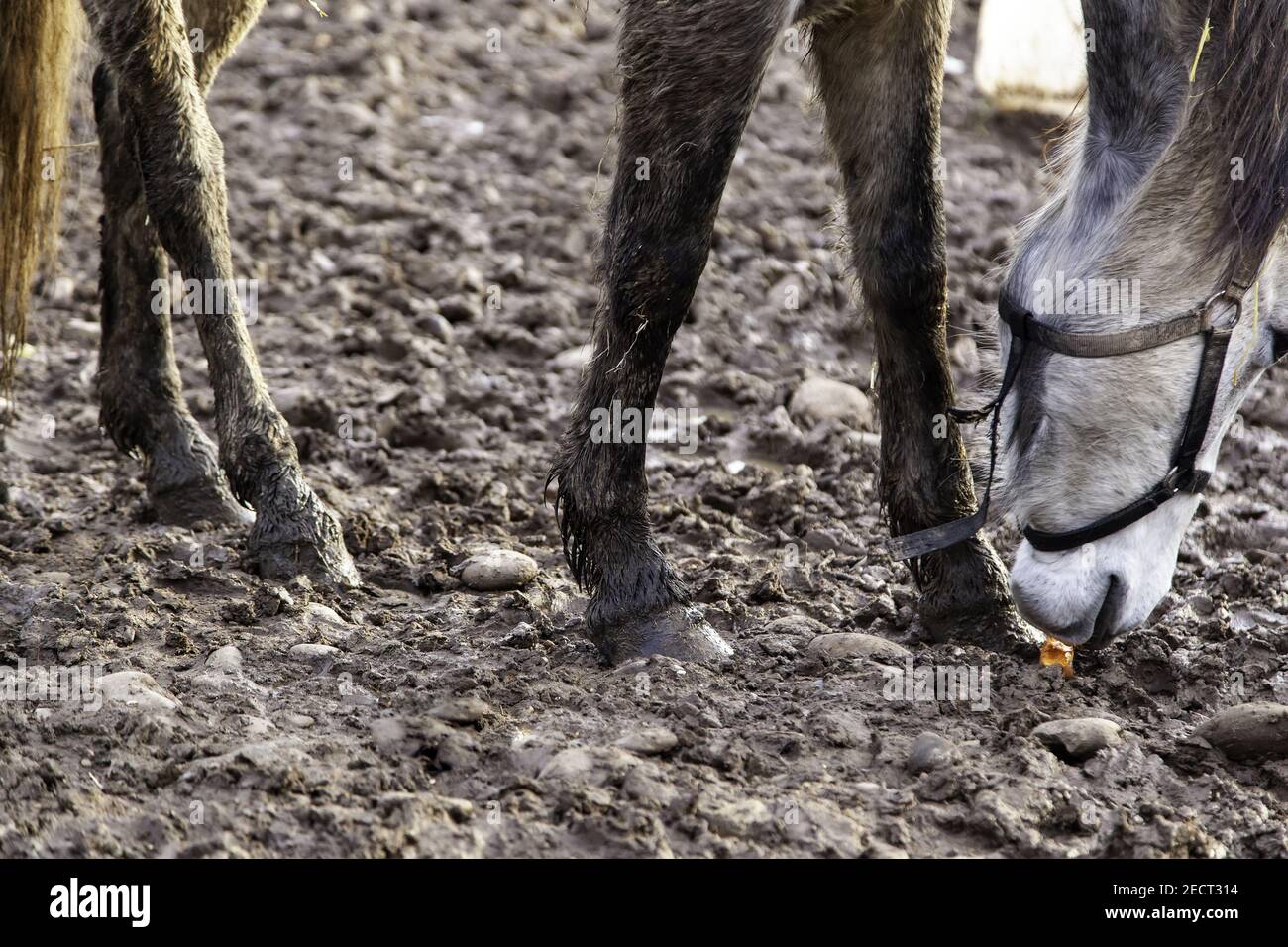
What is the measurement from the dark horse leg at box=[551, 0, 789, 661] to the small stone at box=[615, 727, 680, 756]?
0.46 m

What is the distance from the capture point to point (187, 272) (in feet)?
13.7

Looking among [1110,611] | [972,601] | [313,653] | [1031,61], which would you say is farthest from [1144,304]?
[1031,61]

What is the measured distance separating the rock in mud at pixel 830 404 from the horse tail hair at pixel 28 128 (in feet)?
8.17

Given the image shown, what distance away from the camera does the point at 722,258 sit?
6301 mm

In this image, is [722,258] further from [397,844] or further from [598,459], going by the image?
[397,844]

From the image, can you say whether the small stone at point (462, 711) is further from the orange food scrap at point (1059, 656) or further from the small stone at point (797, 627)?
the orange food scrap at point (1059, 656)

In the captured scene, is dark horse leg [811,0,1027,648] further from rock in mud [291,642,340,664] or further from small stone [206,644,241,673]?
small stone [206,644,241,673]

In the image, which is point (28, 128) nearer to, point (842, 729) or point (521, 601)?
point (521, 601)

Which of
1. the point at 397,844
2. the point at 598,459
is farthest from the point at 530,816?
Result: the point at 598,459

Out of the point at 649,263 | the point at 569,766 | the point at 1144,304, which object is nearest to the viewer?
the point at 569,766

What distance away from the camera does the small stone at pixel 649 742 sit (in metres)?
2.90

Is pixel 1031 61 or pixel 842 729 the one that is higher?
pixel 1031 61

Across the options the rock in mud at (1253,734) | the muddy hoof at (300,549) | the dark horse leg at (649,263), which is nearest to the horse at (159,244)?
the muddy hoof at (300,549)

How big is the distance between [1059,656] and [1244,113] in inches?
50.9
